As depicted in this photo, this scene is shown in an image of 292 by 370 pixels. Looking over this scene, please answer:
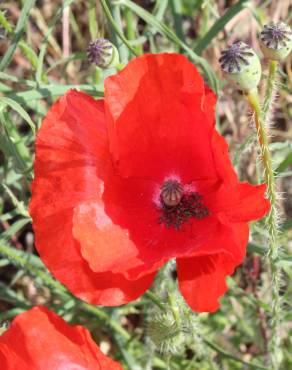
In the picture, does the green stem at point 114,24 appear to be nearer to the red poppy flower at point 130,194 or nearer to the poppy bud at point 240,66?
the red poppy flower at point 130,194

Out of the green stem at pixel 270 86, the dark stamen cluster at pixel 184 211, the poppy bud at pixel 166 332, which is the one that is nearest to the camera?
the green stem at pixel 270 86

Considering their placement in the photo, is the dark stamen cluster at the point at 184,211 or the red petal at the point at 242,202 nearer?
the red petal at the point at 242,202

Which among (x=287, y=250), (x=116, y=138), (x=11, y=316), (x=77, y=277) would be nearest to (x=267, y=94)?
(x=116, y=138)

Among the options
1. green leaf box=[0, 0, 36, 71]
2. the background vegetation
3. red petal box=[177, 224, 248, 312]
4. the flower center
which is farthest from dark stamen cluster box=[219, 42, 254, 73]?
green leaf box=[0, 0, 36, 71]

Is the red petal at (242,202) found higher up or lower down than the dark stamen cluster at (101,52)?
lower down

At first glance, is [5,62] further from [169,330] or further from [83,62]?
[83,62]

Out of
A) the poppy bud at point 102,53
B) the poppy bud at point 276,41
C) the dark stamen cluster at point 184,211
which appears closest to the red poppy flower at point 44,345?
the dark stamen cluster at point 184,211

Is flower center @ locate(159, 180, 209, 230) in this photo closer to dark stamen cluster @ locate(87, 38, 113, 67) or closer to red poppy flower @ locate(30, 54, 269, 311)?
red poppy flower @ locate(30, 54, 269, 311)
